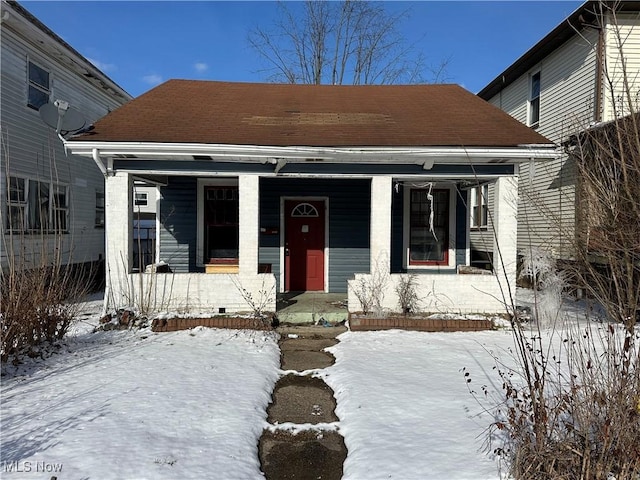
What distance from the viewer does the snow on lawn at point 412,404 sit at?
3449 mm

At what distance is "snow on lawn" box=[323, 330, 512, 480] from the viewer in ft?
11.3

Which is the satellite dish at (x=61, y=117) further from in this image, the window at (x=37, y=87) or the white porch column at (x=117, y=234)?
the window at (x=37, y=87)

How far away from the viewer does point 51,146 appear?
1159 centimetres

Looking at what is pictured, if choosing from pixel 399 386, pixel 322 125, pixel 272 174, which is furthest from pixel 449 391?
pixel 322 125

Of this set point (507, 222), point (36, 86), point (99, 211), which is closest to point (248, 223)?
point (507, 222)

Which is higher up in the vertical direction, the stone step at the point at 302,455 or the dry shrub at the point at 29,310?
the dry shrub at the point at 29,310

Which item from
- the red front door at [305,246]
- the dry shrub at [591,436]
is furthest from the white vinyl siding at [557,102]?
the dry shrub at [591,436]

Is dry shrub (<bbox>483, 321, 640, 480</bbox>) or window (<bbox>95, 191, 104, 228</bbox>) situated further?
window (<bbox>95, 191, 104, 228</bbox>)

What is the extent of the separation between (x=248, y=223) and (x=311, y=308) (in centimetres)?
217

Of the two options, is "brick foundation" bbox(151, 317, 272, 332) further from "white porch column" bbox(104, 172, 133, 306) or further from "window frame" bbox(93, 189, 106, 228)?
"window frame" bbox(93, 189, 106, 228)

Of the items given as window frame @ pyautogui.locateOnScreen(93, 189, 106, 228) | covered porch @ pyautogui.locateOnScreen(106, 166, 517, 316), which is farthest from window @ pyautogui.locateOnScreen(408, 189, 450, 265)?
window frame @ pyautogui.locateOnScreen(93, 189, 106, 228)

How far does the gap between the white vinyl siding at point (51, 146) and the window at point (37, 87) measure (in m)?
0.13

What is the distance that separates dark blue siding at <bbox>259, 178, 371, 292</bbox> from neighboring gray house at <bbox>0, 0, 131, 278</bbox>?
4.28 m

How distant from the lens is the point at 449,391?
4930mm
